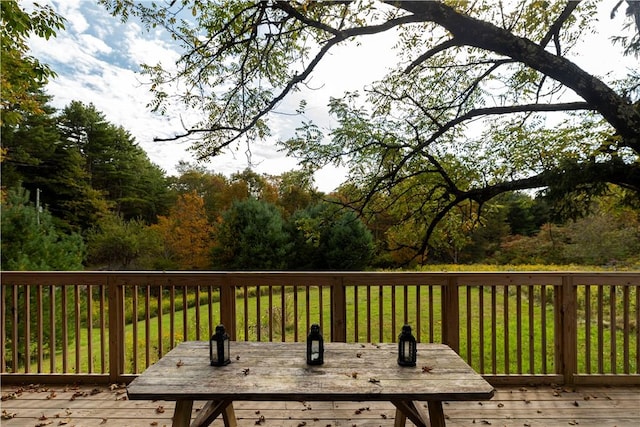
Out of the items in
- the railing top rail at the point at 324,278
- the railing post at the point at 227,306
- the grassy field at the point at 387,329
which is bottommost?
the grassy field at the point at 387,329

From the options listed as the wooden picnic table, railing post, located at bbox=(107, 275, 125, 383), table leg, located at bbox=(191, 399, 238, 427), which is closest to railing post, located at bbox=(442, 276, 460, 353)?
the wooden picnic table

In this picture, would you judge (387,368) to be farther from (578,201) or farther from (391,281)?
(578,201)

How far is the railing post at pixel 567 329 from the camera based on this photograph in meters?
3.08

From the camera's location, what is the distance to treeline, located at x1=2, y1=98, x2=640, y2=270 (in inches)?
319

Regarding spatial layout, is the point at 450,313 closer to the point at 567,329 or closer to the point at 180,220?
the point at 567,329

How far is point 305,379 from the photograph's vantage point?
5.37 ft

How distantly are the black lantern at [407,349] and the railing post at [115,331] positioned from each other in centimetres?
269

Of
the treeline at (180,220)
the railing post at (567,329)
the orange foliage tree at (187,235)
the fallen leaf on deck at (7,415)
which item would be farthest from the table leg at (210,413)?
the orange foliage tree at (187,235)

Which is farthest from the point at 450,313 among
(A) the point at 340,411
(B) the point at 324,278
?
(A) the point at 340,411

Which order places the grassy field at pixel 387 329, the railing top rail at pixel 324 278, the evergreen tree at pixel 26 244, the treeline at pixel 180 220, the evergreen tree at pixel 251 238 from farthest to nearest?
the evergreen tree at pixel 251 238 → the treeline at pixel 180 220 → the evergreen tree at pixel 26 244 → the grassy field at pixel 387 329 → the railing top rail at pixel 324 278

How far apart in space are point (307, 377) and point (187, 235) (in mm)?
11884

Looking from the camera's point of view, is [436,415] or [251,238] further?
[251,238]

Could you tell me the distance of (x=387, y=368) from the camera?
70.1 inches

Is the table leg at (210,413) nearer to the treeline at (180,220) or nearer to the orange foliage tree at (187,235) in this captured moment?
the treeline at (180,220)
